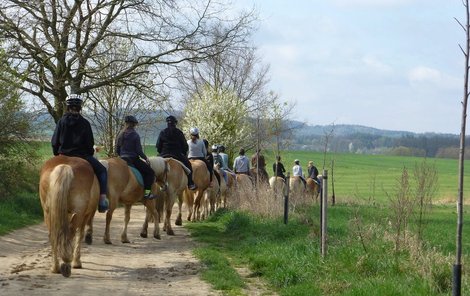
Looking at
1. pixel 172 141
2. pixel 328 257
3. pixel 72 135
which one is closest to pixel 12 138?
pixel 172 141

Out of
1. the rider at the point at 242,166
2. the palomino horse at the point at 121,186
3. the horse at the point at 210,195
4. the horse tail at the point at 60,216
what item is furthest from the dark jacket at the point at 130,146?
the rider at the point at 242,166

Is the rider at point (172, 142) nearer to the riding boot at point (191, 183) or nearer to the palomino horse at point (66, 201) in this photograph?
the riding boot at point (191, 183)

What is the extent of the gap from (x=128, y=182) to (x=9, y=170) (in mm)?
8350

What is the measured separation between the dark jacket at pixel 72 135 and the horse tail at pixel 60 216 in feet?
3.70

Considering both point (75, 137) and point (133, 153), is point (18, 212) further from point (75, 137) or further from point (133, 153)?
point (75, 137)

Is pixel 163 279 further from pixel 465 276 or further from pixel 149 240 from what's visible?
→ pixel 149 240

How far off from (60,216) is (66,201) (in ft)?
0.73

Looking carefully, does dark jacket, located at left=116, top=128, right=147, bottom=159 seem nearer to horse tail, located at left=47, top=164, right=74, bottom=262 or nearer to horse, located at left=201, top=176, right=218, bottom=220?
horse tail, located at left=47, top=164, right=74, bottom=262

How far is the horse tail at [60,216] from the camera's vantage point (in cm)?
985

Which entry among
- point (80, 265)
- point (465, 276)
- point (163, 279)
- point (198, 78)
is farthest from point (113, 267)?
point (198, 78)

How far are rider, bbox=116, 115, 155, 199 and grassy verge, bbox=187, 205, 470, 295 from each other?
1843mm

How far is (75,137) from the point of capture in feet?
36.3

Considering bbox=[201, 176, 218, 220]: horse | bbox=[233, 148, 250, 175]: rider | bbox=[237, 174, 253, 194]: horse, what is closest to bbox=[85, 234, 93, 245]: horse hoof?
bbox=[201, 176, 218, 220]: horse

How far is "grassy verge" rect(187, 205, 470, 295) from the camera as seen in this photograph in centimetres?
898
